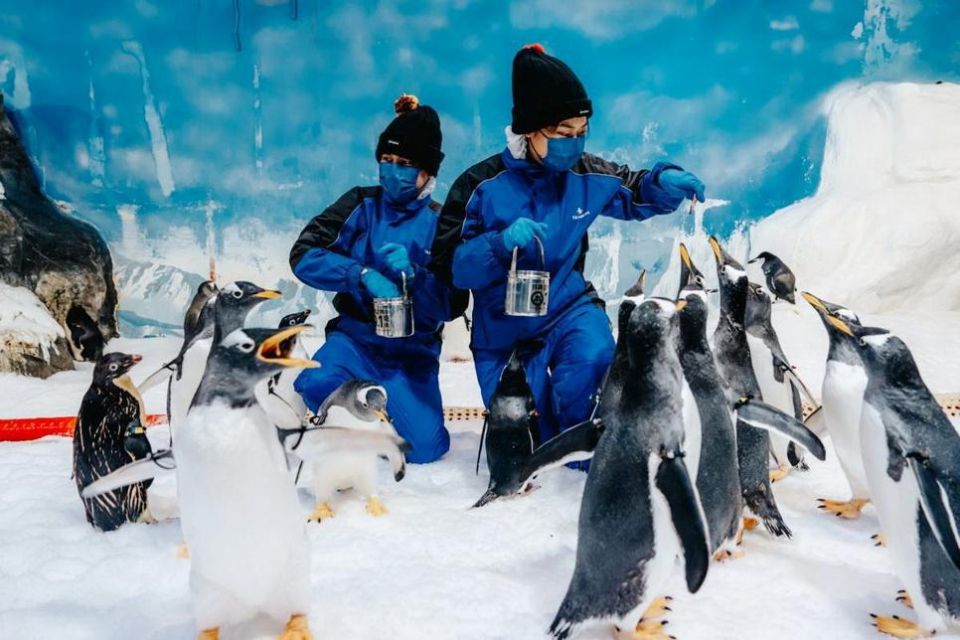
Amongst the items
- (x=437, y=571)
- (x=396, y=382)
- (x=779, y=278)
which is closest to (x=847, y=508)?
(x=779, y=278)

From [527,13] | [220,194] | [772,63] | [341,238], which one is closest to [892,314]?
[772,63]

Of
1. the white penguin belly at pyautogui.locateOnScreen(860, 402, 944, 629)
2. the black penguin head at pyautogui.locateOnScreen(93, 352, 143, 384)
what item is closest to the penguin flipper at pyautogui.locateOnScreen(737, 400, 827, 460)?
the white penguin belly at pyautogui.locateOnScreen(860, 402, 944, 629)

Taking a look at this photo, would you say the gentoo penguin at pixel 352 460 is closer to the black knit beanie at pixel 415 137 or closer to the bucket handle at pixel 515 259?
the bucket handle at pixel 515 259

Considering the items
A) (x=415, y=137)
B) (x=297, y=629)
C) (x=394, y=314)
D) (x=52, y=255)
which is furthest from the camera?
(x=52, y=255)

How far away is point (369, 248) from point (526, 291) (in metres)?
0.75

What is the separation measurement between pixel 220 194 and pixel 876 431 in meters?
4.95

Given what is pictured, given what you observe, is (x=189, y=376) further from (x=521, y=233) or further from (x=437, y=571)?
(x=521, y=233)

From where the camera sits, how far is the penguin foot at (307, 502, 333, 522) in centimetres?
201

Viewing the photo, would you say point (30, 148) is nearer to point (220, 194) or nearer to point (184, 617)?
point (220, 194)

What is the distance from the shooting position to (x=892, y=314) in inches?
209

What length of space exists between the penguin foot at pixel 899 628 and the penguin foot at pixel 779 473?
82 centimetres

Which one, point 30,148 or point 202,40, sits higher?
point 202,40

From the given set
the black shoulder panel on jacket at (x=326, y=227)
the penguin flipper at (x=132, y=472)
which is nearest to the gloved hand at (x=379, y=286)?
the black shoulder panel on jacket at (x=326, y=227)

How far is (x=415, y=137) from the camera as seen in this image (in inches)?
97.1
